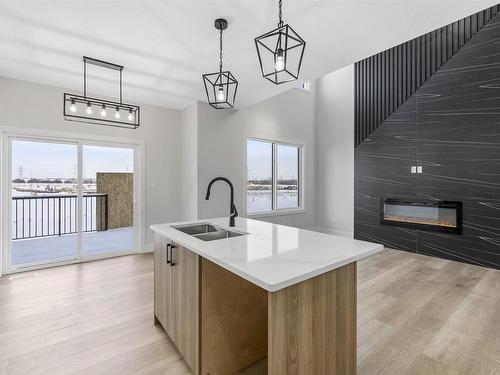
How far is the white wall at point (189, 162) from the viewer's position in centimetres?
452

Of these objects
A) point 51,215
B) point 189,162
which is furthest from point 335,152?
point 51,215

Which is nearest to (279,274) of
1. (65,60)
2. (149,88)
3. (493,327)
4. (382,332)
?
(382,332)

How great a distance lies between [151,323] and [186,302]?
0.98 meters

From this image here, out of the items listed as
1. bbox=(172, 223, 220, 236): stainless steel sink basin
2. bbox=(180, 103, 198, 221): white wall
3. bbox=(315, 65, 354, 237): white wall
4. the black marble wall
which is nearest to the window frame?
bbox=(315, 65, 354, 237): white wall

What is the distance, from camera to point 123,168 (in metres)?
4.57

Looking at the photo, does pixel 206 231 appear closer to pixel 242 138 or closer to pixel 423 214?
pixel 242 138

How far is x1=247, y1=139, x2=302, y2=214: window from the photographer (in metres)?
5.44

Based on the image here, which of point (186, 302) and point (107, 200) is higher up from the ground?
point (107, 200)

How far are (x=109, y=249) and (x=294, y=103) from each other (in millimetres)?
4863

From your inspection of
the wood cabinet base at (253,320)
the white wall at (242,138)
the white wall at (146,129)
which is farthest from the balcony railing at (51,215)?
the wood cabinet base at (253,320)

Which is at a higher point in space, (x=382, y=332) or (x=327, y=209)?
(x=327, y=209)

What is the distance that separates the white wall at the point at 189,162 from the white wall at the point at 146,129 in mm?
134

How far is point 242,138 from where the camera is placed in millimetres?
5066

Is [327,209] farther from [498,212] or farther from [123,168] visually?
[123,168]
